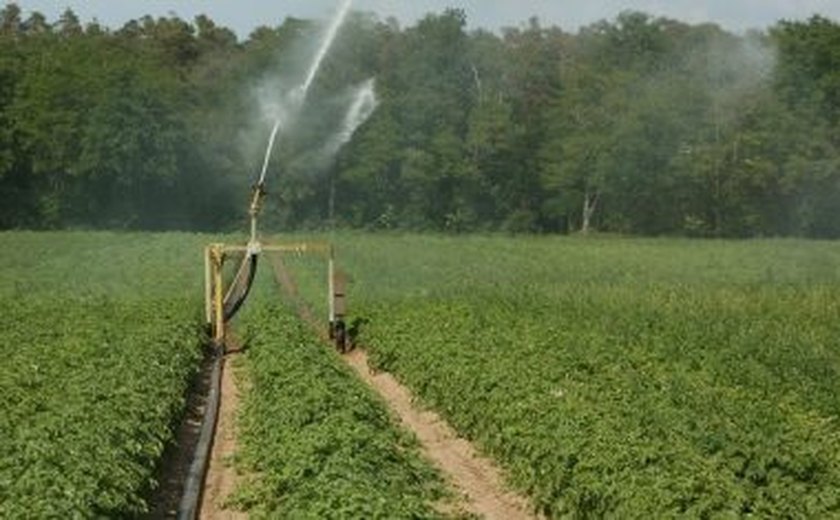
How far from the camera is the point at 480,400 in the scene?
15734 mm

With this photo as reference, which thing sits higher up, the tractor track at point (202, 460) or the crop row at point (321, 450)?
the crop row at point (321, 450)

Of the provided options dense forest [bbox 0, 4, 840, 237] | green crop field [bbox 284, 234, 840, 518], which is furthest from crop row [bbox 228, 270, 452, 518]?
dense forest [bbox 0, 4, 840, 237]

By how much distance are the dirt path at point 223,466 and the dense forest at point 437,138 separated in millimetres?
60365

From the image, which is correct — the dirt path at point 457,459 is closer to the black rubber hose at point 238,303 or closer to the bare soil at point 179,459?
the bare soil at point 179,459

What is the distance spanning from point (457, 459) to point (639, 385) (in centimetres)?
256

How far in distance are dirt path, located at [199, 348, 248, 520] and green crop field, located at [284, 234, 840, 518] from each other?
2.95 meters

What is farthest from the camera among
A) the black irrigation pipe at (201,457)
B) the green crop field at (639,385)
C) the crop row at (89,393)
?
the black irrigation pipe at (201,457)

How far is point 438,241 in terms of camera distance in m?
62.5

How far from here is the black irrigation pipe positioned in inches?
481

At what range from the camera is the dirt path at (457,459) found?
12.9m

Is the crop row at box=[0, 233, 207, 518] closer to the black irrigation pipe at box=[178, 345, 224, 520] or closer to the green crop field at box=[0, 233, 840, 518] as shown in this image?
the green crop field at box=[0, 233, 840, 518]

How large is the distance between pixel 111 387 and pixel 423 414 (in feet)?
16.0

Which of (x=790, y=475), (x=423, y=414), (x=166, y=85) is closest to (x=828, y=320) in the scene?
(x=423, y=414)

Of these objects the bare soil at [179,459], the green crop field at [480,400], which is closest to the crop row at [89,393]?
the green crop field at [480,400]
